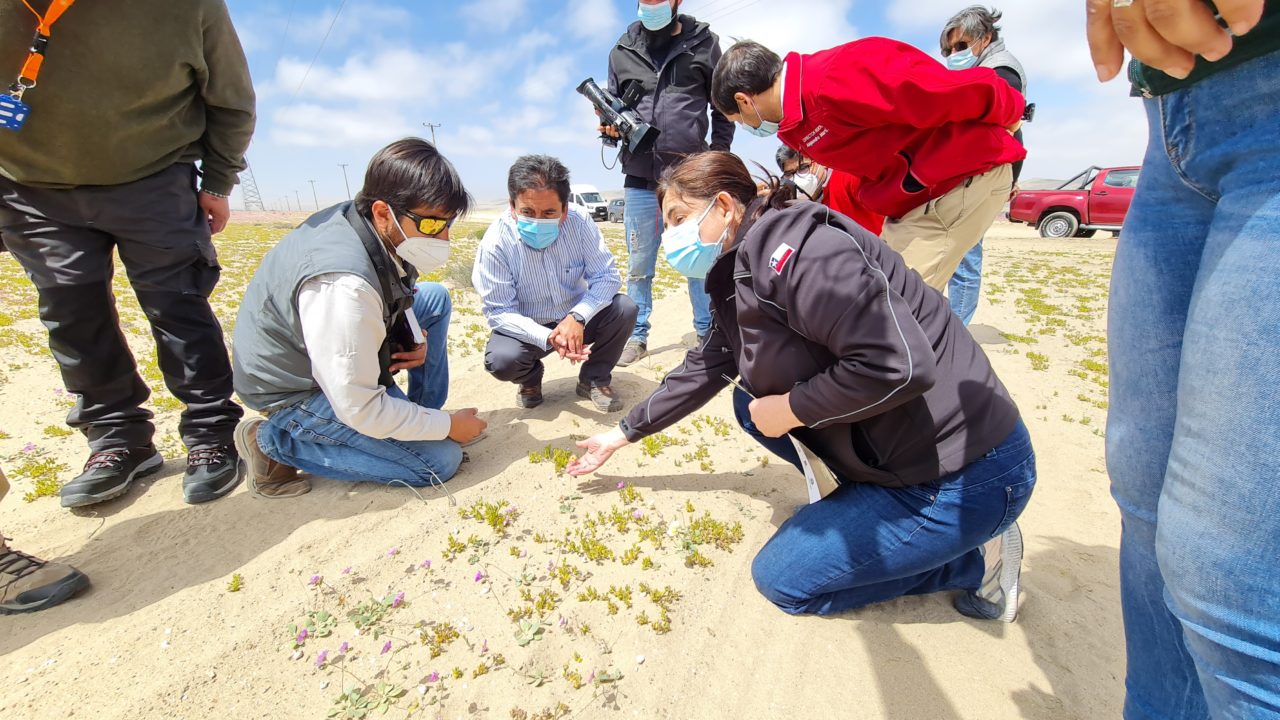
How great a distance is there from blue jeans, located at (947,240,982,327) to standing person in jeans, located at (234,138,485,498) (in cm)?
458

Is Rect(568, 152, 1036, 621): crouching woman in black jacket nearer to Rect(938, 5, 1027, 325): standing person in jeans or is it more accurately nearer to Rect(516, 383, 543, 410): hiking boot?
Rect(516, 383, 543, 410): hiking boot

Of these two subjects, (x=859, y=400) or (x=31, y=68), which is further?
(x=31, y=68)

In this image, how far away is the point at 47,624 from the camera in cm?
228

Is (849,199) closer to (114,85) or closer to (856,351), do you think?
(856,351)

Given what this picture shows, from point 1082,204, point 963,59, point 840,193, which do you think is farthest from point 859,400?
point 1082,204

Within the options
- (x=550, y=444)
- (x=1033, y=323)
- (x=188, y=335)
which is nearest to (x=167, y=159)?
(x=188, y=335)

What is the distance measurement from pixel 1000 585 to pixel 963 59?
12.9ft

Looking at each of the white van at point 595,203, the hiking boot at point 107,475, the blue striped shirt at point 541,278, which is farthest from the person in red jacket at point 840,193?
the white van at point 595,203

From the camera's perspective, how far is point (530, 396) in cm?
445

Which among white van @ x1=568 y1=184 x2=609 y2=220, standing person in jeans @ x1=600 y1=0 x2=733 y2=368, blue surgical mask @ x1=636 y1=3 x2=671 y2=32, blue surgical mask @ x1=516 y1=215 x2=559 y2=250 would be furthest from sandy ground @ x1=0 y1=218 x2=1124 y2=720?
white van @ x1=568 y1=184 x2=609 y2=220

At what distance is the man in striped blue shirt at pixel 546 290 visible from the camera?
394 centimetres

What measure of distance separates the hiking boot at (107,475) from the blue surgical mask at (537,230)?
2.60m

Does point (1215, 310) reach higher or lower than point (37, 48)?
lower

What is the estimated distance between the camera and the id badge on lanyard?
247cm
